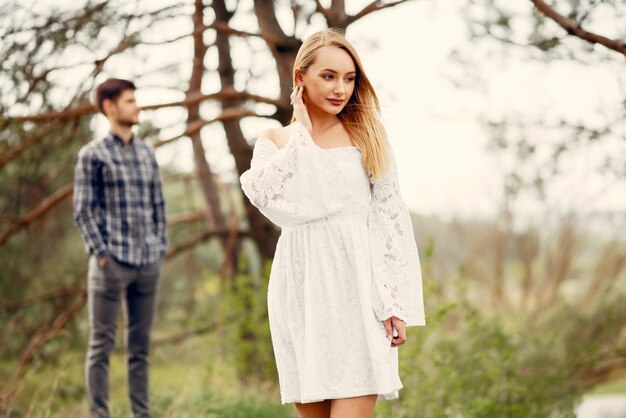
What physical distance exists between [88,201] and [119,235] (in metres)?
0.23

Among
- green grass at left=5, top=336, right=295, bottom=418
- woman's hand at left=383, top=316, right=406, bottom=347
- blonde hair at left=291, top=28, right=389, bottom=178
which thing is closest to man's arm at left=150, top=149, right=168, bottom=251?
green grass at left=5, top=336, right=295, bottom=418

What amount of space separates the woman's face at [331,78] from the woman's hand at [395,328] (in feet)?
2.29

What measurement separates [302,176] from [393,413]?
106 inches

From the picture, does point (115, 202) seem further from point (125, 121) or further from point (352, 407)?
point (352, 407)

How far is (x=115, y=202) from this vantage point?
4.23m

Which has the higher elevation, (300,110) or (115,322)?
(300,110)

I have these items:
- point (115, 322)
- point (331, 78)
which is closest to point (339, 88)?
point (331, 78)

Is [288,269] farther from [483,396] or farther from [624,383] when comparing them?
[624,383]

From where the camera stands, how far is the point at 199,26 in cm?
566

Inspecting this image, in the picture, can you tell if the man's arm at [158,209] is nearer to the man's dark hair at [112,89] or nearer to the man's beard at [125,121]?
the man's beard at [125,121]

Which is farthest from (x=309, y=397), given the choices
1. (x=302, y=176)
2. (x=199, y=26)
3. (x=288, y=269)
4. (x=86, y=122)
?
(x=86, y=122)

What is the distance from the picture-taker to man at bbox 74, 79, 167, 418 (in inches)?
164

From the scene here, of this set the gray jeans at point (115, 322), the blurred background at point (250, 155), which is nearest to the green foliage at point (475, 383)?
the blurred background at point (250, 155)

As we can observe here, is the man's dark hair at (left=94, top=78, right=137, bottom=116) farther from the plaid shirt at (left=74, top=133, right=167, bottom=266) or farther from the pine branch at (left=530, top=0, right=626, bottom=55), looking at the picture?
the pine branch at (left=530, top=0, right=626, bottom=55)
